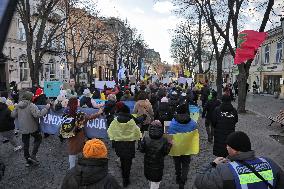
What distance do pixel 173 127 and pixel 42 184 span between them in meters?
3.00

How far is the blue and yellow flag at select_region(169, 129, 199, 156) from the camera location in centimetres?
657

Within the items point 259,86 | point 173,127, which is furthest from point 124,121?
point 259,86

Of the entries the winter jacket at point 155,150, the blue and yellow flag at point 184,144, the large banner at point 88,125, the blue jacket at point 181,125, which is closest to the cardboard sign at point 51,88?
the large banner at point 88,125

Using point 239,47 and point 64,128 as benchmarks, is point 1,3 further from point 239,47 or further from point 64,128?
point 239,47

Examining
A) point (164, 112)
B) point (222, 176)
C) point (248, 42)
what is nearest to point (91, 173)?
point (222, 176)

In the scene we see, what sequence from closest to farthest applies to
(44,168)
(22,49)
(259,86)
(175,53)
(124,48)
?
(44,168) < (22,49) < (259,86) < (124,48) < (175,53)

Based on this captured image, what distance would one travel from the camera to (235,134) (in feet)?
10.3

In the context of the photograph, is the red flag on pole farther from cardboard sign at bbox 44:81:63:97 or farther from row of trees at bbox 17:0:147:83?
row of trees at bbox 17:0:147:83

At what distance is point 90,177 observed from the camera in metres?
3.07

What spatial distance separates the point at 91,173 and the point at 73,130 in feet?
12.2

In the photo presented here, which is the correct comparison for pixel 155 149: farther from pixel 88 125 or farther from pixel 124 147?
pixel 88 125

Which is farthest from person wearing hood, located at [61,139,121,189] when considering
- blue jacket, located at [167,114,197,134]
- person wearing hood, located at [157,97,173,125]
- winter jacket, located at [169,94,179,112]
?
winter jacket, located at [169,94,179,112]

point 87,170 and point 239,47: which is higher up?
point 239,47

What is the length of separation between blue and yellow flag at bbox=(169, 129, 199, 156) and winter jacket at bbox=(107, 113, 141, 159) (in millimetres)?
761
